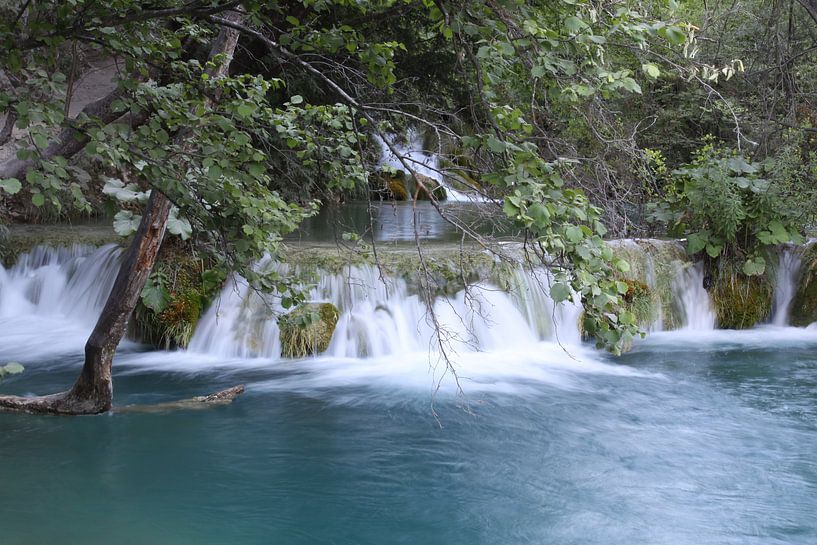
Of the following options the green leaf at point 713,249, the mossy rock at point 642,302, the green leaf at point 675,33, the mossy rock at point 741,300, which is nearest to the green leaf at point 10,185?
the green leaf at point 675,33

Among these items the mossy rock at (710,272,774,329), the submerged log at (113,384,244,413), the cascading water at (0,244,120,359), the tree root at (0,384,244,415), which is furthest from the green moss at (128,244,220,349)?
the mossy rock at (710,272,774,329)

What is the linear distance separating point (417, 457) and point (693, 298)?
276 inches

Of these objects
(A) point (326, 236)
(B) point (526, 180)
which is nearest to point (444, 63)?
(A) point (326, 236)

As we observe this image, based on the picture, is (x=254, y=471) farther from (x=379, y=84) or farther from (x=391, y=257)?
(x=391, y=257)

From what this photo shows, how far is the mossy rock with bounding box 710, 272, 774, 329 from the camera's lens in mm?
11953

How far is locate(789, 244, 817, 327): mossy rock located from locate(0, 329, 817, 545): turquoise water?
2.57 m

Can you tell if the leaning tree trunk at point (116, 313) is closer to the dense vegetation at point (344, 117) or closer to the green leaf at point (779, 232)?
the dense vegetation at point (344, 117)

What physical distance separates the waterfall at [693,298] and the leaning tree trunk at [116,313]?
7940 mm

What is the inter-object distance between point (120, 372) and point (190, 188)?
5.12 metres

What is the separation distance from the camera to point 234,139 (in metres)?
3.94

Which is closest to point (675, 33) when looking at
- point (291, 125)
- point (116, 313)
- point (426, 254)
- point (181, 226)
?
point (291, 125)

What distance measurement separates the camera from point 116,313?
6.42m

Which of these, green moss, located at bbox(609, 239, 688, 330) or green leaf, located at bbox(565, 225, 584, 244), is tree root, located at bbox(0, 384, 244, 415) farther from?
green moss, located at bbox(609, 239, 688, 330)

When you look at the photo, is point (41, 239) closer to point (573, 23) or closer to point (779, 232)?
point (779, 232)
